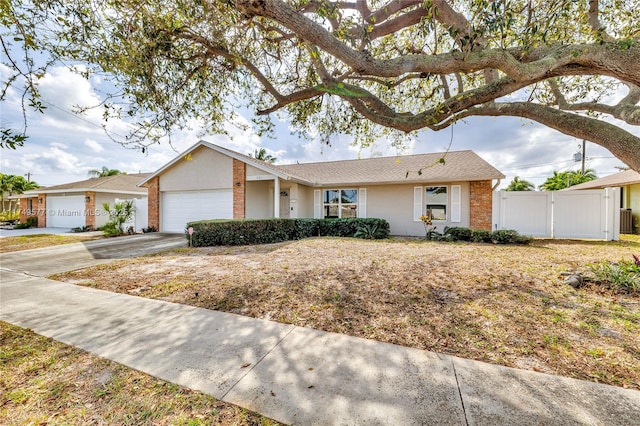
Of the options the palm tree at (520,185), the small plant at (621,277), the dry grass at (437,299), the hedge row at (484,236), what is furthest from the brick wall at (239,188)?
the palm tree at (520,185)

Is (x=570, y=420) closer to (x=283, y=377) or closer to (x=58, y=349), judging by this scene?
(x=283, y=377)

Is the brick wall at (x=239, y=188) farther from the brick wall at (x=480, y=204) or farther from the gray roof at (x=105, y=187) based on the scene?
the brick wall at (x=480, y=204)

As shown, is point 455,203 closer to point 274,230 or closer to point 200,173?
point 274,230

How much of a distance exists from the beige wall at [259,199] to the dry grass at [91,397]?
34.7 feet

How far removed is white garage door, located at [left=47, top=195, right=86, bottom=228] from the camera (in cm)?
1805

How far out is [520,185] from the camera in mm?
35125

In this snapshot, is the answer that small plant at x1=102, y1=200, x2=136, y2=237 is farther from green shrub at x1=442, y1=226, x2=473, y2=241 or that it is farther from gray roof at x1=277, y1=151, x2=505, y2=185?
green shrub at x1=442, y1=226, x2=473, y2=241

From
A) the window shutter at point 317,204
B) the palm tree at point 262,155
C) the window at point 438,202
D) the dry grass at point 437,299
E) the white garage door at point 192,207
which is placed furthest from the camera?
the palm tree at point 262,155

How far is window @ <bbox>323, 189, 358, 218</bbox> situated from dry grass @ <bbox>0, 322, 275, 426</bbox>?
12305 mm

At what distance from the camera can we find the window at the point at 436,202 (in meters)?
12.4

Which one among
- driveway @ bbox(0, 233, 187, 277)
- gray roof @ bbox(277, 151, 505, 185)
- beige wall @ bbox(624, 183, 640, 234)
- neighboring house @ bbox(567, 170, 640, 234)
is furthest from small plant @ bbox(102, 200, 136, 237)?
beige wall @ bbox(624, 183, 640, 234)

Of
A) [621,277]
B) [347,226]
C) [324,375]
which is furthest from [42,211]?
[621,277]

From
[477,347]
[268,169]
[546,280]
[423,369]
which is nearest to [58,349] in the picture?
[423,369]

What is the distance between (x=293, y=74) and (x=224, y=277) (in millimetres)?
5716
